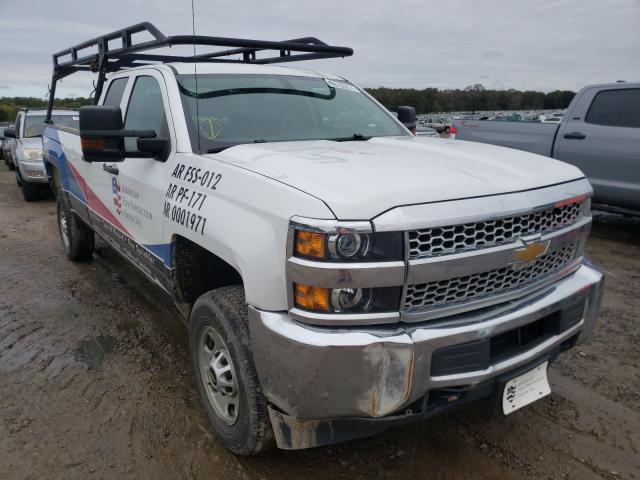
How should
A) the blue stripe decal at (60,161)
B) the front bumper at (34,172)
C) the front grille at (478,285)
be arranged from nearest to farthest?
the front grille at (478,285) → the blue stripe decal at (60,161) → the front bumper at (34,172)

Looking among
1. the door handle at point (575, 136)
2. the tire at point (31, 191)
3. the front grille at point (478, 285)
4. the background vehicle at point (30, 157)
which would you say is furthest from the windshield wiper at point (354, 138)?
the tire at point (31, 191)

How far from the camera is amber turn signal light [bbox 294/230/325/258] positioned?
1.85 meters

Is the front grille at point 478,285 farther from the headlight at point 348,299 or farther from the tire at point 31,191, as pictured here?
the tire at point 31,191

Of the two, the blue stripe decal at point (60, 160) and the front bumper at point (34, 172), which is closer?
the blue stripe decal at point (60, 160)

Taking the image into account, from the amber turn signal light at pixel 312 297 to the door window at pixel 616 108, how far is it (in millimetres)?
5853

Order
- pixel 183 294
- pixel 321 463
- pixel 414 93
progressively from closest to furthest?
pixel 321 463 < pixel 183 294 < pixel 414 93

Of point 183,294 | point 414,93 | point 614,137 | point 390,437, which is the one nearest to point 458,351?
point 390,437

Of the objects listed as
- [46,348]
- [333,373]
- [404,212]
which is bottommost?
[46,348]

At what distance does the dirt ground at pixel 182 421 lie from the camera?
246 centimetres

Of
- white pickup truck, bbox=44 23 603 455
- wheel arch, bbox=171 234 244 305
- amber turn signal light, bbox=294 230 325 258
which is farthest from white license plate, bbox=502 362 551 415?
wheel arch, bbox=171 234 244 305

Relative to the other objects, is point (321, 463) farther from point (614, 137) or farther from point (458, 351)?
point (614, 137)

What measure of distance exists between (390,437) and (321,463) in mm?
410

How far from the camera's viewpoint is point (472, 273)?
1.99 metres

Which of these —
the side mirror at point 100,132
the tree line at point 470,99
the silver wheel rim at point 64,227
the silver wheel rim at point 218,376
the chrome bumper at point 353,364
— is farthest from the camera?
the tree line at point 470,99
